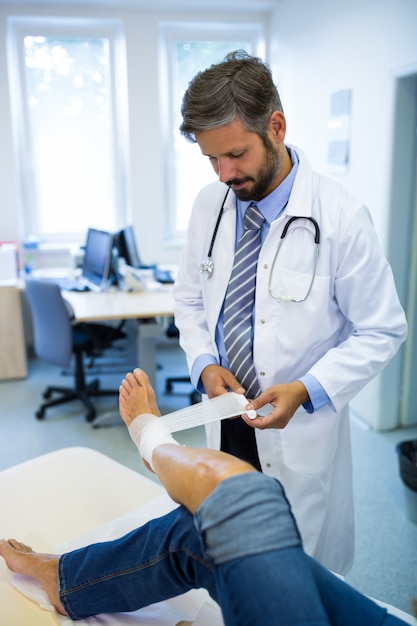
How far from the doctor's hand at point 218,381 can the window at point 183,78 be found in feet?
10.1

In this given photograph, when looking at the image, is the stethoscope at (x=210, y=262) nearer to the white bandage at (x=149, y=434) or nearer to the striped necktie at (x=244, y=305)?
the striped necktie at (x=244, y=305)

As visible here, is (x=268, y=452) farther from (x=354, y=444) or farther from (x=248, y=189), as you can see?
(x=354, y=444)

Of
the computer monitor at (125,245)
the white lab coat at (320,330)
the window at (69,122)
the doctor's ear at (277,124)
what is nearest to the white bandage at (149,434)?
the white lab coat at (320,330)

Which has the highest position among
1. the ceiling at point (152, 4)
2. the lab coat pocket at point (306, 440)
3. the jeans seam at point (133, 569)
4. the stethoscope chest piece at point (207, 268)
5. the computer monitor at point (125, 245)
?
the ceiling at point (152, 4)

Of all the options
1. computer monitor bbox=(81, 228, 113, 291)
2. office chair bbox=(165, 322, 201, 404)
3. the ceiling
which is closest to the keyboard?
computer monitor bbox=(81, 228, 113, 291)

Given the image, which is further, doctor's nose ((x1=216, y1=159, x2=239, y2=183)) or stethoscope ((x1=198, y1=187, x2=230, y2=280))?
stethoscope ((x1=198, y1=187, x2=230, y2=280))

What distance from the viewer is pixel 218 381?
1378 millimetres

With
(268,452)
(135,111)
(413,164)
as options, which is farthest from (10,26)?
(268,452)

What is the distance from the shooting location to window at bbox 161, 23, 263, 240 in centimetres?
427

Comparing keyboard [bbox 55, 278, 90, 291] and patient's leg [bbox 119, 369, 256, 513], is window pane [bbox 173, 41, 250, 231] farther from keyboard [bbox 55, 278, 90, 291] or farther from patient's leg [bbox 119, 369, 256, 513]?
patient's leg [bbox 119, 369, 256, 513]

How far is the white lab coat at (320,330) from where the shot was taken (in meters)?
1.30

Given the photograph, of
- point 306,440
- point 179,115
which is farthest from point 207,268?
point 179,115

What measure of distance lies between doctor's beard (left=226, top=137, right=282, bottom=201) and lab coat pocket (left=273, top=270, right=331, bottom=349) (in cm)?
20

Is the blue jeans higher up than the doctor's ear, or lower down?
→ lower down
